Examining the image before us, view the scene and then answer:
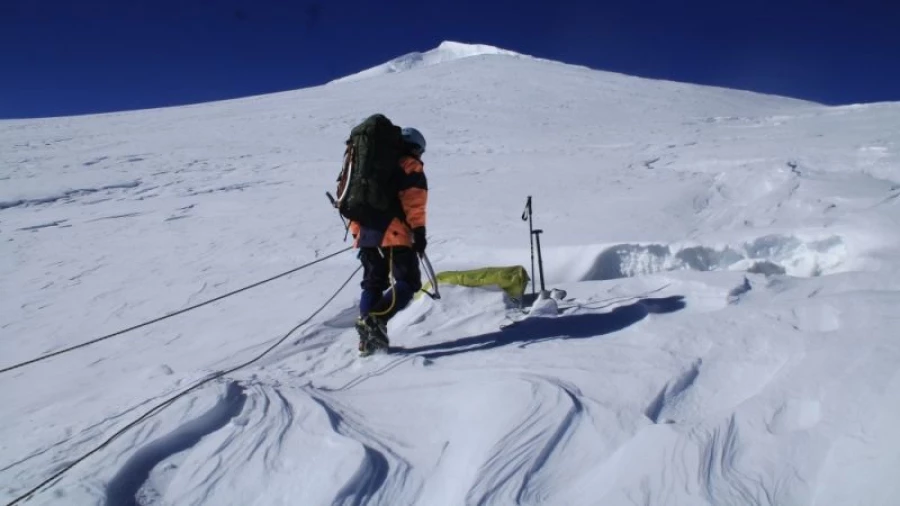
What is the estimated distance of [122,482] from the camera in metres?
1.97

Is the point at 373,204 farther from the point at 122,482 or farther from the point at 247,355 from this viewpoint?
the point at 122,482

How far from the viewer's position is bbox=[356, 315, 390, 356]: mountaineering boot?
3.20m

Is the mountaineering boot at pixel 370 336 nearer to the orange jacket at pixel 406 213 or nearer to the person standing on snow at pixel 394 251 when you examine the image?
the person standing on snow at pixel 394 251

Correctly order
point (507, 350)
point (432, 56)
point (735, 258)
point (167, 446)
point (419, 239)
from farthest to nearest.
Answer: point (432, 56) → point (735, 258) → point (419, 239) → point (507, 350) → point (167, 446)

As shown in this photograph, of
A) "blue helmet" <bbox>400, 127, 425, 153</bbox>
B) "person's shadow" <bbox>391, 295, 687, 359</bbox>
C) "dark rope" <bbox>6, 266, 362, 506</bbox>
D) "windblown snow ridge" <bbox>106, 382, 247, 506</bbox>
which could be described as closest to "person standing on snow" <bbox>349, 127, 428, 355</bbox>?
"blue helmet" <bbox>400, 127, 425, 153</bbox>

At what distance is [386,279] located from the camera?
3379 mm

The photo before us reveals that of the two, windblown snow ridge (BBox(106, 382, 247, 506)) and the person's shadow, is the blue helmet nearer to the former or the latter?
the person's shadow

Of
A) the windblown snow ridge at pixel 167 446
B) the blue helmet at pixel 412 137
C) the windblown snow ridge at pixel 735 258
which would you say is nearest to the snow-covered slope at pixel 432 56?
the windblown snow ridge at pixel 735 258

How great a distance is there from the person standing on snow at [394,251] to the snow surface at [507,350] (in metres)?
0.22

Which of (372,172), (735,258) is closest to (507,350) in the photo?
(372,172)

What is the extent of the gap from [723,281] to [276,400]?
8.65ft

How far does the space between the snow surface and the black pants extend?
0.29m

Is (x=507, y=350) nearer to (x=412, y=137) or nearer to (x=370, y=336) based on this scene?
(x=370, y=336)

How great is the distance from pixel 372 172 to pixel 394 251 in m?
0.48
